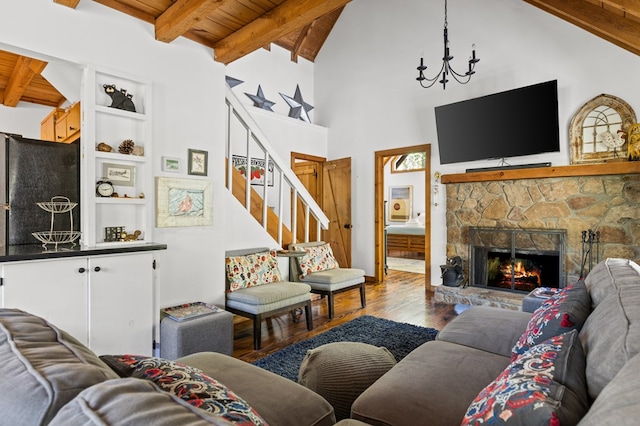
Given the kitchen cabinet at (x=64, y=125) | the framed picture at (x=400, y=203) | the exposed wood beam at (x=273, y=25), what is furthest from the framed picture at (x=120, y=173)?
the framed picture at (x=400, y=203)

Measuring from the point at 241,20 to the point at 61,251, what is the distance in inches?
86.2

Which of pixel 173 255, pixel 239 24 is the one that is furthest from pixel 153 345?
pixel 239 24

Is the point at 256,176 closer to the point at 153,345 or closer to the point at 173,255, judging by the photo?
the point at 173,255

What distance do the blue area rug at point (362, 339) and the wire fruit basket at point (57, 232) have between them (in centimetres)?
166

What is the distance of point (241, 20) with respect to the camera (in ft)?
9.51

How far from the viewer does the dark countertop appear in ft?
6.52

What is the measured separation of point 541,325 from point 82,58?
10.5ft

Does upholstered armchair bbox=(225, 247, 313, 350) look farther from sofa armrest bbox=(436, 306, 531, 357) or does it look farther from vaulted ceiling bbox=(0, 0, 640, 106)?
vaulted ceiling bbox=(0, 0, 640, 106)

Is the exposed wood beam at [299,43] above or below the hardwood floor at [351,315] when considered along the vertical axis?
above

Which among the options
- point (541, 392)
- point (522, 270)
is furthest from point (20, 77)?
point (522, 270)

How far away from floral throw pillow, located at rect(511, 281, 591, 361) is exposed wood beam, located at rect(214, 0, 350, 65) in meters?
2.17

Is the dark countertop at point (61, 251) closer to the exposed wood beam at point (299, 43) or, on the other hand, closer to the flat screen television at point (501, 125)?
the flat screen television at point (501, 125)

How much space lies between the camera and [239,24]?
2965 millimetres

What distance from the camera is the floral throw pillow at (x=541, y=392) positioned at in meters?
0.78
